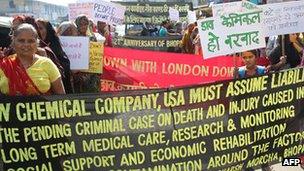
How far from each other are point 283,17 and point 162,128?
258 cm

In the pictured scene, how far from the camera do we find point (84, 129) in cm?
385

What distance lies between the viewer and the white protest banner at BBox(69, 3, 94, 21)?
884 centimetres

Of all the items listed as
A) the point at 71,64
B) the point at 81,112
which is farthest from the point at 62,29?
the point at 81,112

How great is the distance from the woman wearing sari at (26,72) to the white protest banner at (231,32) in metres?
1.82

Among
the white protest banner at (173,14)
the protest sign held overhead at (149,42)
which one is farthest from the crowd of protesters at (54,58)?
the white protest banner at (173,14)

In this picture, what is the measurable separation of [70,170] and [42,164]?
0.22m

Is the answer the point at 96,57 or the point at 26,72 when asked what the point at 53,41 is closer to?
the point at 96,57

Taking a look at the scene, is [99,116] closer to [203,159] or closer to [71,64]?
[203,159]

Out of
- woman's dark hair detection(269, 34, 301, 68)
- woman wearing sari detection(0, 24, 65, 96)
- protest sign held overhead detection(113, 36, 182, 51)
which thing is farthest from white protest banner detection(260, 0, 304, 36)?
protest sign held overhead detection(113, 36, 182, 51)

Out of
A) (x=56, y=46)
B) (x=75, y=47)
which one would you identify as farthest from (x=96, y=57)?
(x=56, y=46)

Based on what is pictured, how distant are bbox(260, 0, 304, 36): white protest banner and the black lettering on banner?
1.48 m

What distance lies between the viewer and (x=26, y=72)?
3867 millimetres

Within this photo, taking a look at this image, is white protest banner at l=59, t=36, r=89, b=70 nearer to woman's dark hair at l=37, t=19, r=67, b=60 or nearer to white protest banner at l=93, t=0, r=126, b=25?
woman's dark hair at l=37, t=19, r=67, b=60

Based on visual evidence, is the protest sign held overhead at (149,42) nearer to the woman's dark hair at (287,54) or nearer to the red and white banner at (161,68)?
the woman's dark hair at (287,54)
